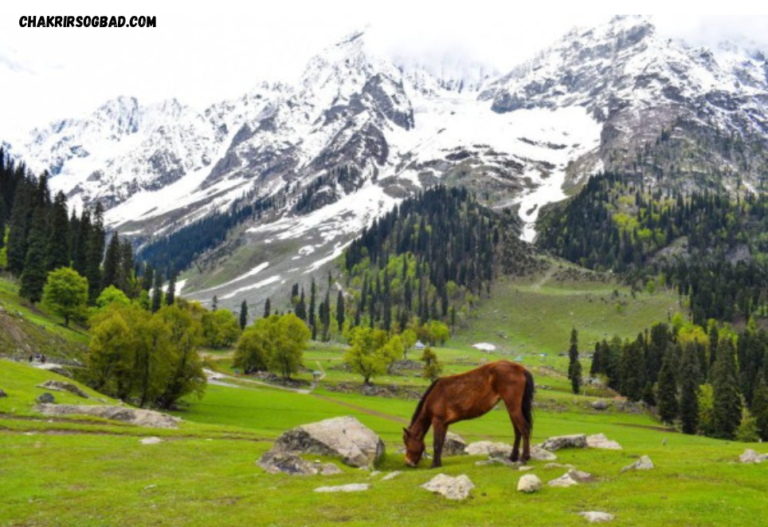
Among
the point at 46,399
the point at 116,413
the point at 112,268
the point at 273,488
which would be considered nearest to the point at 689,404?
the point at 116,413

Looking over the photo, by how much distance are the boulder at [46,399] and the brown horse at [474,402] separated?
33976mm

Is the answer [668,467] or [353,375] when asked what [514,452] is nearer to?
[668,467]

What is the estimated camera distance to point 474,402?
81.3 feet

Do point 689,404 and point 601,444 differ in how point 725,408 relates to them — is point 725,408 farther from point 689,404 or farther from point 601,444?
point 601,444

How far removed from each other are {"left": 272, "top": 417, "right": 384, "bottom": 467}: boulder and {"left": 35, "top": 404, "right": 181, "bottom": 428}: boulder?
1848 cm

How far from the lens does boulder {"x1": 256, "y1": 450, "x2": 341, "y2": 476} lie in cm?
2498

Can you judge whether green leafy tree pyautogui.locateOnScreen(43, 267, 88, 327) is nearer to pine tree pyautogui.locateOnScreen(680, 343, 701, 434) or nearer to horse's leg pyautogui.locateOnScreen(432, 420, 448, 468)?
horse's leg pyautogui.locateOnScreen(432, 420, 448, 468)

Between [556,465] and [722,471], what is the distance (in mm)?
6175

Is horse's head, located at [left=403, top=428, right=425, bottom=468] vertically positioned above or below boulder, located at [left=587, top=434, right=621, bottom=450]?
above

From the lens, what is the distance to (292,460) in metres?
26.2

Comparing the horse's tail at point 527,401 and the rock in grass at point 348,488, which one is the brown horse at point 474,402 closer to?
the horse's tail at point 527,401

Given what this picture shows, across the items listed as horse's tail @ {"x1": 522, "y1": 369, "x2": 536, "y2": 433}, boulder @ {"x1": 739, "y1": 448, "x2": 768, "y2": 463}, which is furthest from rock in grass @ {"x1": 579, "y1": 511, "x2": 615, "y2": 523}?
boulder @ {"x1": 739, "y1": 448, "x2": 768, "y2": 463}

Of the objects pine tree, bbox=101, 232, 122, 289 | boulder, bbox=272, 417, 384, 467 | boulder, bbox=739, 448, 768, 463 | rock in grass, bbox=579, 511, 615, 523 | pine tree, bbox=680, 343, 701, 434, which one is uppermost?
pine tree, bbox=101, 232, 122, 289

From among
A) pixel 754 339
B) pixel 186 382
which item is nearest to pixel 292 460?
pixel 186 382
